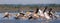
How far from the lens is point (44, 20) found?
139cm

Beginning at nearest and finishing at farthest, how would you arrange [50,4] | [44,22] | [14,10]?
[44,22] < [14,10] < [50,4]

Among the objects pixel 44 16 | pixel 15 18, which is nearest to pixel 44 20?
pixel 44 16

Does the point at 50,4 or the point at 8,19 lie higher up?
the point at 50,4

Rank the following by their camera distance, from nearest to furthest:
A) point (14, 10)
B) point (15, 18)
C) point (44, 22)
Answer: point (44, 22) → point (15, 18) → point (14, 10)

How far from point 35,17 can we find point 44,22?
120 mm

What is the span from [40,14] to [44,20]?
8 centimetres

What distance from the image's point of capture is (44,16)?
1419mm

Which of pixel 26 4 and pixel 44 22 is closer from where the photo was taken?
pixel 44 22

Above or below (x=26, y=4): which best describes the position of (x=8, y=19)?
below

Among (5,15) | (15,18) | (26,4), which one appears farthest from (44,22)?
(26,4)

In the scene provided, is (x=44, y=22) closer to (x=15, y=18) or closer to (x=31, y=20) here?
(x=31, y=20)

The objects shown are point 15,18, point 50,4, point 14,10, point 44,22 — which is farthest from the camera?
point 50,4

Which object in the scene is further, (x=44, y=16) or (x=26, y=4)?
(x=26, y=4)

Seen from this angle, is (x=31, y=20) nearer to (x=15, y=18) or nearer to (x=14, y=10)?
(x=15, y=18)
